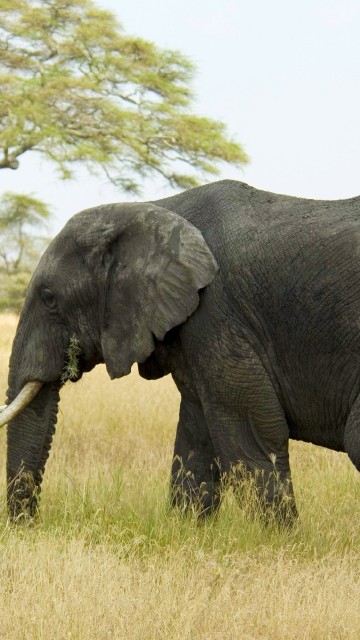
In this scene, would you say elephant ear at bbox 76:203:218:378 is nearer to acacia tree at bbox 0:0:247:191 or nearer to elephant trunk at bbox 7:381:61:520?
elephant trunk at bbox 7:381:61:520

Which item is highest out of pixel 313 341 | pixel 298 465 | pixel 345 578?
pixel 313 341

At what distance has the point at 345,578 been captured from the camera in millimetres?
4316

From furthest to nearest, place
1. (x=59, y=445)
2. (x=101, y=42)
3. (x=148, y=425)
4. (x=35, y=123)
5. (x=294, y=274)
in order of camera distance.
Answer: (x=101, y=42)
(x=35, y=123)
(x=148, y=425)
(x=59, y=445)
(x=294, y=274)

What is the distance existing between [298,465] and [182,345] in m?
2.66

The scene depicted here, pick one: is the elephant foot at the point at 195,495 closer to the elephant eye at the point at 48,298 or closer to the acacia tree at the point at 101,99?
the elephant eye at the point at 48,298

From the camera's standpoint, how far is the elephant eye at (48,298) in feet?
17.2

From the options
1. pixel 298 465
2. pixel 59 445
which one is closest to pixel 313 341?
pixel 298 465

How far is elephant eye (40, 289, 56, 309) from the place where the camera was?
5246mm

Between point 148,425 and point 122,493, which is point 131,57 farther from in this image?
point 122,493

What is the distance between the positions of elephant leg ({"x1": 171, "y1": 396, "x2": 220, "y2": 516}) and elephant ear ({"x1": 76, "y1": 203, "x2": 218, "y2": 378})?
22.0 inches

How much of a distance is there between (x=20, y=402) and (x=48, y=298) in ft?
1.66

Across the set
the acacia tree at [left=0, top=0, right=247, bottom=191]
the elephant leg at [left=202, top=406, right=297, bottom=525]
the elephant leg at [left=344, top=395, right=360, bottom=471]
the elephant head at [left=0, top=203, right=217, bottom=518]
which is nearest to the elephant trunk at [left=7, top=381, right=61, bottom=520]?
the elephant head at [left=0, top=203, right=217, bottom=518]

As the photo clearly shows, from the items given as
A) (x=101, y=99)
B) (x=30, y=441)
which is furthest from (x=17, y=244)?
(x=30, y=441)

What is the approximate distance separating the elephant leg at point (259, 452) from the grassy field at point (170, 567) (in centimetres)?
12
